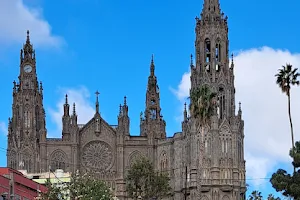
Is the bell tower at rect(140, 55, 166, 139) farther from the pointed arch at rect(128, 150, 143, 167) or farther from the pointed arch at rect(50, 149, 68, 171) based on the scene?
the pointed arch at rect(50, 149, 68, 171)

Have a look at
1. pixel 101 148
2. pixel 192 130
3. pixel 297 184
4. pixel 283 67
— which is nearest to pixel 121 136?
pixel 101 148

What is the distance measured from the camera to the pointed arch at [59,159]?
150363mm

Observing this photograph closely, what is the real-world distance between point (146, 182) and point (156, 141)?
96.9 ft

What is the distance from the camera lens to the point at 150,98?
166 meters

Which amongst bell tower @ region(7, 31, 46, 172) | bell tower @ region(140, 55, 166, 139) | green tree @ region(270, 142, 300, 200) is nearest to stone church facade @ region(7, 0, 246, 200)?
bell tower @ region(7, 31, 46, 172)

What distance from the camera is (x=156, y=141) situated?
153 meters

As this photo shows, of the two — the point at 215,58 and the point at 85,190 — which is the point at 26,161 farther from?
the point at 85,190

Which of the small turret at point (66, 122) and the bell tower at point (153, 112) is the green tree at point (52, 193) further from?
the bell tower at point (153, 112)

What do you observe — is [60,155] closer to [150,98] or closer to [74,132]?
[74,132]

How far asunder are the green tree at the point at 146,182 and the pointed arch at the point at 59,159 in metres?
27.0

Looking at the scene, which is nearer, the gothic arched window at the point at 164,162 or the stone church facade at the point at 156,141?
the stone church facade at the point at 156,141

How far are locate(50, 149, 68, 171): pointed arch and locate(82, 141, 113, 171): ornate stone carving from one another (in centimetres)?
327

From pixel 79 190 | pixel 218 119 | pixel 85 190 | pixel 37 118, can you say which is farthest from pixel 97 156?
pixel 85 190

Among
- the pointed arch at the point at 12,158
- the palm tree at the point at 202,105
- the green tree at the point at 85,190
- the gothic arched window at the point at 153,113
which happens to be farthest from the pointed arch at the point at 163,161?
the green tree at the point at 85,190
